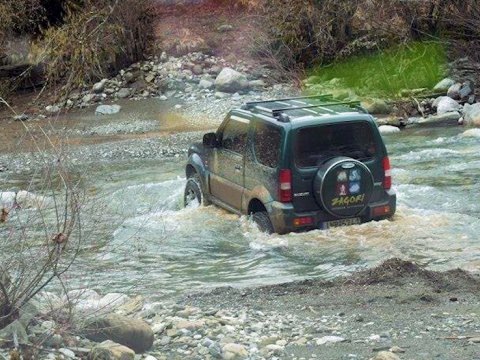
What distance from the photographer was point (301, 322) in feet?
27.8

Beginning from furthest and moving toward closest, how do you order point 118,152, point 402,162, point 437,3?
point 437,3
point 118,152
point 402,162

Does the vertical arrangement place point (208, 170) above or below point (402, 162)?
above

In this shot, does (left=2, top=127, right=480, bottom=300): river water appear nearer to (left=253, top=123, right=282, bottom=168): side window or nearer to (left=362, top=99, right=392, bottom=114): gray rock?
(left=253, top=123, right=282, bottom=168): side window

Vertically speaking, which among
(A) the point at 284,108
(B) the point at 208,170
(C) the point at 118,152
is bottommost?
(C) the point at 118,152

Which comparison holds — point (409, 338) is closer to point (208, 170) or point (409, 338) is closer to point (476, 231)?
point (476, 231)

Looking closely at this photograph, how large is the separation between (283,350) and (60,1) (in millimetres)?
23547

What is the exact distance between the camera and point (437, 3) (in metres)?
26.3

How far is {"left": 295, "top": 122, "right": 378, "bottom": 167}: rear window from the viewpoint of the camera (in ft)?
38.4

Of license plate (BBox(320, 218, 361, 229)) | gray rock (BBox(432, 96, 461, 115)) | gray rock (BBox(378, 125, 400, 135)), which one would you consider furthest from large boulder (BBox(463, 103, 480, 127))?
license plate (BBox(320, 218, 361, 229))

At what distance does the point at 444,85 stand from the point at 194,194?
1204 cm

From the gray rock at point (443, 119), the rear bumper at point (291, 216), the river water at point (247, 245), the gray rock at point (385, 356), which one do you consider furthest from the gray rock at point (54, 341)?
the gray rock at point (443, 119)

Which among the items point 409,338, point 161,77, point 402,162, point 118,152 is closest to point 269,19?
point 161,77

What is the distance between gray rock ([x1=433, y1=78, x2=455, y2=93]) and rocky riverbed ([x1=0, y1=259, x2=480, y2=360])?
15.1 meters

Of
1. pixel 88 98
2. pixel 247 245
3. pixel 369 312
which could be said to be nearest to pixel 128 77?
pixel 88 98
